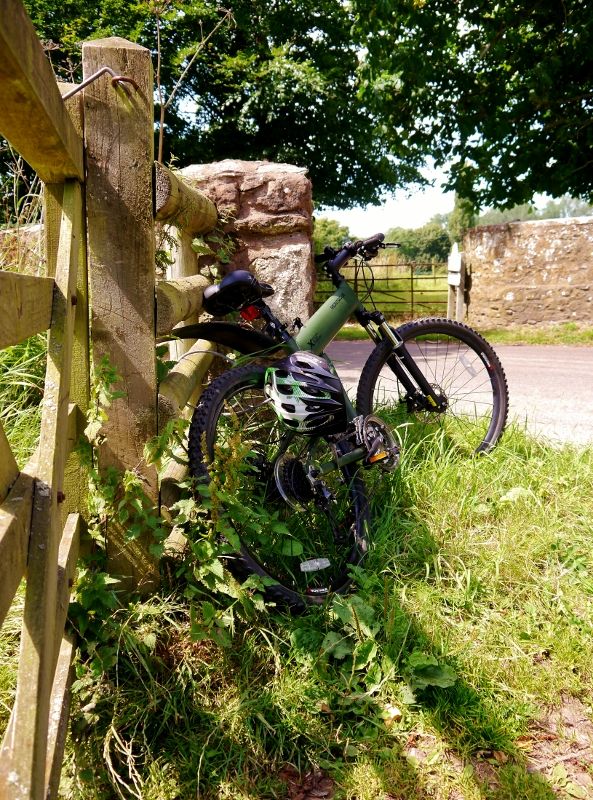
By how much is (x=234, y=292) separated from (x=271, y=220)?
36.6 inches

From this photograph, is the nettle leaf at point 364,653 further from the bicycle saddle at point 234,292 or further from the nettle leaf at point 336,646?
the bicycle saddle at point 234,292

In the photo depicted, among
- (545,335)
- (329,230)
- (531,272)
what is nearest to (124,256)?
(545,335)

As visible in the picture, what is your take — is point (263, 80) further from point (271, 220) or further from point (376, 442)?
point (376, 442)

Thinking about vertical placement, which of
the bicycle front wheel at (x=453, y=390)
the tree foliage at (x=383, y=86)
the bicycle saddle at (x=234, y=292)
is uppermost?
the tree foliage at (x=383, y=86)

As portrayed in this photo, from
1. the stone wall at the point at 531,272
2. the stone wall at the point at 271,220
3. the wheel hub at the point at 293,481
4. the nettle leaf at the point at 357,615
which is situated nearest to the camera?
the nettle leaf at the point at 357,615

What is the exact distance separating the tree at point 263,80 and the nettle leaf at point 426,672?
12.9 m

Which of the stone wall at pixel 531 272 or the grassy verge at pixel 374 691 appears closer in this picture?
the grassy verge at pixel 374 691

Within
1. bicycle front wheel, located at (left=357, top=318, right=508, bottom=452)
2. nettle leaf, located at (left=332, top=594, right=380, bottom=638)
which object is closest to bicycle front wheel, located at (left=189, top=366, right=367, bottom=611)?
nettle leaf, located at (left=332, top=594, right=380, bottom=638)

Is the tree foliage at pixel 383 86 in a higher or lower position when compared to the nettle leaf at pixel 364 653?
higher

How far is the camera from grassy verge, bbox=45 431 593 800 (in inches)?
69.2

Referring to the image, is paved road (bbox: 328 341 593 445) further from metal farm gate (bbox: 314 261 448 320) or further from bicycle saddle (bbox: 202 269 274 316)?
metal farm gate (bbox: 314 261 448 320)

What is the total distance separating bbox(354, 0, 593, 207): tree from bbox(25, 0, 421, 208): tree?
7.96ft

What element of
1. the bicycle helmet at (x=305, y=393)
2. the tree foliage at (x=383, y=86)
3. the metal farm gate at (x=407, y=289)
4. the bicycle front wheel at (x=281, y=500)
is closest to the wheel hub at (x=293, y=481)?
the bicycle front wheel at (x=281, y=500)

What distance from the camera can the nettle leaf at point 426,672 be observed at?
2.00 metres
